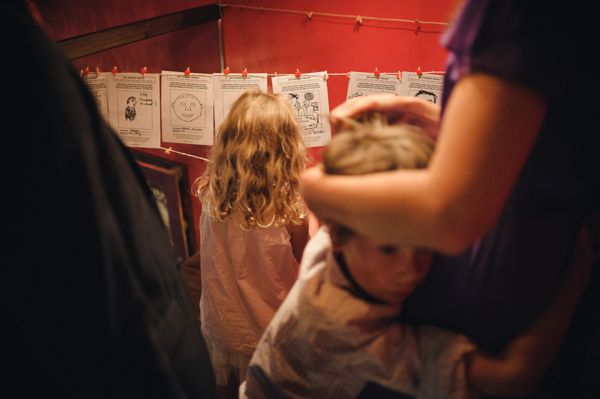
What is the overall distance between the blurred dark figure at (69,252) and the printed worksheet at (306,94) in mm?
1221

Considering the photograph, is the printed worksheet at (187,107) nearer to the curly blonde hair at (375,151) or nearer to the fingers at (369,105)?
the fingers at (369,105)

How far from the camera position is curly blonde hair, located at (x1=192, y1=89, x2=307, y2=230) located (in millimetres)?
1276

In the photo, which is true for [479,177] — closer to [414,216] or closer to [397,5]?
[414,216]

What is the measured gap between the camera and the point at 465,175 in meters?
0.36

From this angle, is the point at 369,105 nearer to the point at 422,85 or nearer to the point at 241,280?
the point at 241,280

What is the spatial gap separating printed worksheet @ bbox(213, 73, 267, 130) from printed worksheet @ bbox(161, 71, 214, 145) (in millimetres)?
37

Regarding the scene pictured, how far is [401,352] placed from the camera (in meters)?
0.57

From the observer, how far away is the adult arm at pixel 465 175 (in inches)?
14.0

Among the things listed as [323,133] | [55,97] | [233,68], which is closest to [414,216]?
[55,97]

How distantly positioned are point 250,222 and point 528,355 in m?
0.94

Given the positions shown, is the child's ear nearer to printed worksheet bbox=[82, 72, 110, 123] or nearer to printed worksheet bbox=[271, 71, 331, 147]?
printed worksheet bbox=[271, 71, 331, 147]

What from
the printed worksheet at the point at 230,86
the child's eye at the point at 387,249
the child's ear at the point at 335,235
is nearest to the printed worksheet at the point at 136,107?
the printed worksheet at the point at 230,86

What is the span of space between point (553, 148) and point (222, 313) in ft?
4.18

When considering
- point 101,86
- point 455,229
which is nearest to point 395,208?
point 455,229
